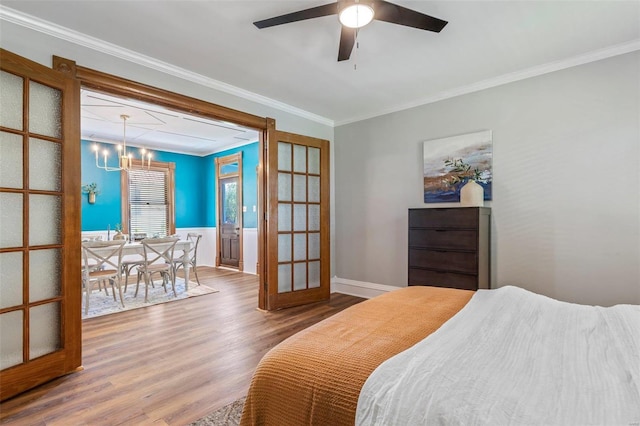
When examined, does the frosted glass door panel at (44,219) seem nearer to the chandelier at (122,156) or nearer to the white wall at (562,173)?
the chandelier at (122,156)

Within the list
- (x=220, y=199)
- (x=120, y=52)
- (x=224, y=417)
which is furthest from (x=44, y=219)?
(x=220, y=199)

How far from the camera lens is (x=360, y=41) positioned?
2.57 metres

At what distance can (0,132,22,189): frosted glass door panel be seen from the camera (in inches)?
78.6

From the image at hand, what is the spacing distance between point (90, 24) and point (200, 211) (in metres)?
5.24

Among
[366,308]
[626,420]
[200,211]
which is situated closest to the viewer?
[626,420]

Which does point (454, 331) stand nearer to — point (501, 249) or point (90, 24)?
point (501, 249)

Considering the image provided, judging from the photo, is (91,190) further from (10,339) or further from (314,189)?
(10,339)

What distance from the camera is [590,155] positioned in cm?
278

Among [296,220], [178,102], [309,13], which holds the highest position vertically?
[309,13]

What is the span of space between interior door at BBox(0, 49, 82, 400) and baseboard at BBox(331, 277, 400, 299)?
124 inches

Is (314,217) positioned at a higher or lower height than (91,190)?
lower

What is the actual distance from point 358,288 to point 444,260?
163 cm

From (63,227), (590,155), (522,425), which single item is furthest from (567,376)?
(63,227)

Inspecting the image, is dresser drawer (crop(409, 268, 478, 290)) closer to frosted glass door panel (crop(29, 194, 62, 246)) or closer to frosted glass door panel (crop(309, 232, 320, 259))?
frosted glass door panel (crop(309, 232, 320, 259))
